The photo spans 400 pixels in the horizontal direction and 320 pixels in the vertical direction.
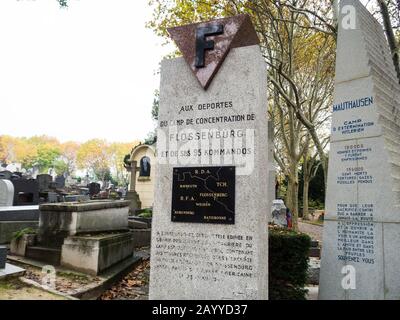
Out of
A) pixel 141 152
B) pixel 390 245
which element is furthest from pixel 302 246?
pixel 141 152

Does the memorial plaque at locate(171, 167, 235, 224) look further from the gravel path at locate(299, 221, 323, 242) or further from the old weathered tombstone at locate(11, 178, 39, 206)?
the gravel path at locate(299, 221, 323, 242)

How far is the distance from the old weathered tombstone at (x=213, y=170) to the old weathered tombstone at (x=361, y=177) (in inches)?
85.9

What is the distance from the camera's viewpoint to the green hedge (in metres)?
4.82

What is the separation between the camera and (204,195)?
147 inches

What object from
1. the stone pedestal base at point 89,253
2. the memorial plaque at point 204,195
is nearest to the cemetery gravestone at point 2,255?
the stone pedestal base at point 89,253

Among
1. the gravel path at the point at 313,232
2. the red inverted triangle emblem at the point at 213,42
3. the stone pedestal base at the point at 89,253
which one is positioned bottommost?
the gravel path at the point at 313,232

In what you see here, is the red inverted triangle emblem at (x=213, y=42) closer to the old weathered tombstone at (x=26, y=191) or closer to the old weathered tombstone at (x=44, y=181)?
the old weathered tombstone at (x=26, y=191)

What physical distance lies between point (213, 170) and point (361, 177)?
8.97 feet

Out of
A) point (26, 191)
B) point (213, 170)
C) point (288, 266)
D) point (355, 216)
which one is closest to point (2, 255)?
point (213, 170)

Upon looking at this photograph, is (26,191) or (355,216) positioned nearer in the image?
(355,216)

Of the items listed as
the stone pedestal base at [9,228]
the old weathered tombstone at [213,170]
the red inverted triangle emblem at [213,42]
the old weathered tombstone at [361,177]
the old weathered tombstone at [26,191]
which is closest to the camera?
the old weathered tombstone at [213,170]

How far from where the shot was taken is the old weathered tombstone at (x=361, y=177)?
4.64 meters

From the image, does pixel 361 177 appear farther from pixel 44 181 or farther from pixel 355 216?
pixel 44 181

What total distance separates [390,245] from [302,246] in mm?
1248
